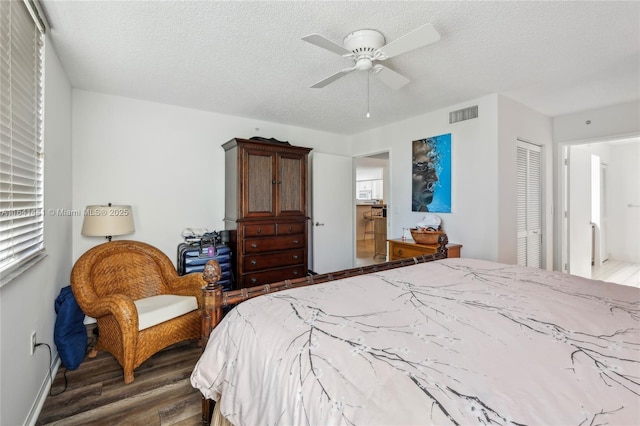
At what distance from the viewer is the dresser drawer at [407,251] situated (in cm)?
318

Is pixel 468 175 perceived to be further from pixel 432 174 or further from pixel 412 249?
pixel 412 249

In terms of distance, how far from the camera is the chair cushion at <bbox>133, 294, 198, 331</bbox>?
214 cm

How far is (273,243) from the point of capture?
3588mm

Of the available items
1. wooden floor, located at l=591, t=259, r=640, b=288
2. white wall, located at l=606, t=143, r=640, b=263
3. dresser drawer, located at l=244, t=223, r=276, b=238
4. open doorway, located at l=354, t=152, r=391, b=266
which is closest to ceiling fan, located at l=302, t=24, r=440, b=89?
dresser drawer, located at l=244, t=223, r=276, b=238

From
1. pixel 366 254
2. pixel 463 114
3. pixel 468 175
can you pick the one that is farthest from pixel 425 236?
pixel 366 254

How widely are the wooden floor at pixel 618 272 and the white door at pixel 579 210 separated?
2.08 ft

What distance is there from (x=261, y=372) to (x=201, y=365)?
44 centimetres

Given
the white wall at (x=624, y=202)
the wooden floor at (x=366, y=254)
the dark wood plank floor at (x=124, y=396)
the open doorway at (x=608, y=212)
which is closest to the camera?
the dark wood plank floor at (x=124, y=396)

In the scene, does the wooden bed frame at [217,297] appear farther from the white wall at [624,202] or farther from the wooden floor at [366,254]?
the white wall at [624,202]

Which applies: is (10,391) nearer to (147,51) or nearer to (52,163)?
(52,163)

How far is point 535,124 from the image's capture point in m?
3.67

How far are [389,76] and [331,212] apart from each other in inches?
102

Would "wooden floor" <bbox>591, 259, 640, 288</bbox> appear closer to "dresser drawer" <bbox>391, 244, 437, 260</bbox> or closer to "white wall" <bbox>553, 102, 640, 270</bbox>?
"white wall" <bbox>553, 102, 640, 270</bbox>

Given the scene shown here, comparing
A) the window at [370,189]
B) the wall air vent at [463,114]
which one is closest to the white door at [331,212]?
the wall air vent at [463,114]
